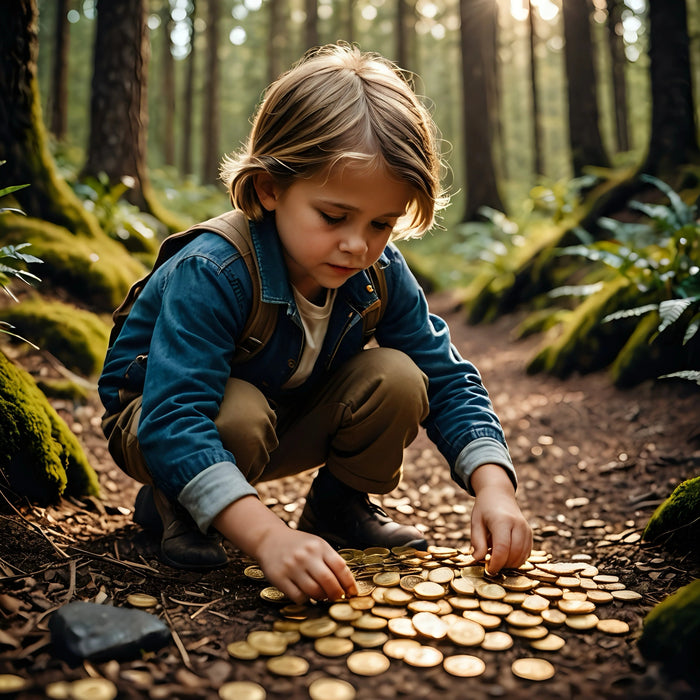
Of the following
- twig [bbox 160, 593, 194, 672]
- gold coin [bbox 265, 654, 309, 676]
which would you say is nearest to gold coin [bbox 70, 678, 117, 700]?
twig [bbox 160, 593, 194, 672]

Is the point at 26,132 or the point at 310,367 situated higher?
the point at 26,132

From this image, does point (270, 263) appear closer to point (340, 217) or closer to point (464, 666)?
point (340, 217)

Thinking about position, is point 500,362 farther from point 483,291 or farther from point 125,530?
point 125,530

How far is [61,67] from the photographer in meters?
12.3

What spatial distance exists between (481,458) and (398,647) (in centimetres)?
73

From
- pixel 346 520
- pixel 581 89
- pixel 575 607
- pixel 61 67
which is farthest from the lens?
pixel 61 67

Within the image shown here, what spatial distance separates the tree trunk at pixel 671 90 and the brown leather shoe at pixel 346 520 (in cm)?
538

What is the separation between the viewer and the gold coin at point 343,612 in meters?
1.61

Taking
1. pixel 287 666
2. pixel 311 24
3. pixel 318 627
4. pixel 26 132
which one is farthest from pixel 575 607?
pixel 311 24

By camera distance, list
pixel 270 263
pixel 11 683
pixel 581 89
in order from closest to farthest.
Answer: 1. pixel 11 683
2. pixel 270 263
3. pixel 581 89

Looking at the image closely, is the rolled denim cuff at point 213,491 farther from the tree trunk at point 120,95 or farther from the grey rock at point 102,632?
the tree trunk at point 120,95

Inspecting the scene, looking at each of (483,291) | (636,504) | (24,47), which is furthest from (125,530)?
(483,291)

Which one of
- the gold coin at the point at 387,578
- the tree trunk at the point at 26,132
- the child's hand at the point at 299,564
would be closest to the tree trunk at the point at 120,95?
the tree trunk at the point at 26,132

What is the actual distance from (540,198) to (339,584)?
7.56 m
